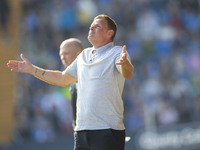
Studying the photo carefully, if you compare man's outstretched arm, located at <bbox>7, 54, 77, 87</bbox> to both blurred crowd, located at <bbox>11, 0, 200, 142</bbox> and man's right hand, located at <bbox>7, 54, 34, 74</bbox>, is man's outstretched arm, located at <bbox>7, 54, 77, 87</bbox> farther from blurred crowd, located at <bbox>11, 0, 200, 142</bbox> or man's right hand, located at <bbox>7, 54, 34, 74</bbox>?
blurred crowd, located at <bbox>11, 0, 200, 142</bbox>

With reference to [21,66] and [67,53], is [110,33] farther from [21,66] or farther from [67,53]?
[67,53]

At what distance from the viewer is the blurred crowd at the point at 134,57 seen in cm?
1005

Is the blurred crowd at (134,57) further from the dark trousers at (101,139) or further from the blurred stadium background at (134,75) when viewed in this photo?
the dark trousers at (101,139)

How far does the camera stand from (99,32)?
3.56 meters

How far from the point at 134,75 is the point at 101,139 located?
7.45m

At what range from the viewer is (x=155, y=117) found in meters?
9.54

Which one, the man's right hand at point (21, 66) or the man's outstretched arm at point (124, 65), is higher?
the man's right hand at point (21, 66)

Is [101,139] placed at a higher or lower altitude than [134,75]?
lower

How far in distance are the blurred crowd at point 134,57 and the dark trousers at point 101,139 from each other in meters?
5.47

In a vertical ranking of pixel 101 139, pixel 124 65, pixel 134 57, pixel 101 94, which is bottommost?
pixel 101 139

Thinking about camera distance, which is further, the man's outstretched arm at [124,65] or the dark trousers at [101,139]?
the dark trousers at [101,139]

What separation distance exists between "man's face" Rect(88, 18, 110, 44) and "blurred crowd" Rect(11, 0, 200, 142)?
556cm

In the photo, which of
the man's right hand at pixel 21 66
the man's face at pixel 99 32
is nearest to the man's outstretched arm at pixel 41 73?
the man's right hand at pixel 21 66

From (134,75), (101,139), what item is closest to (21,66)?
(101,139)
